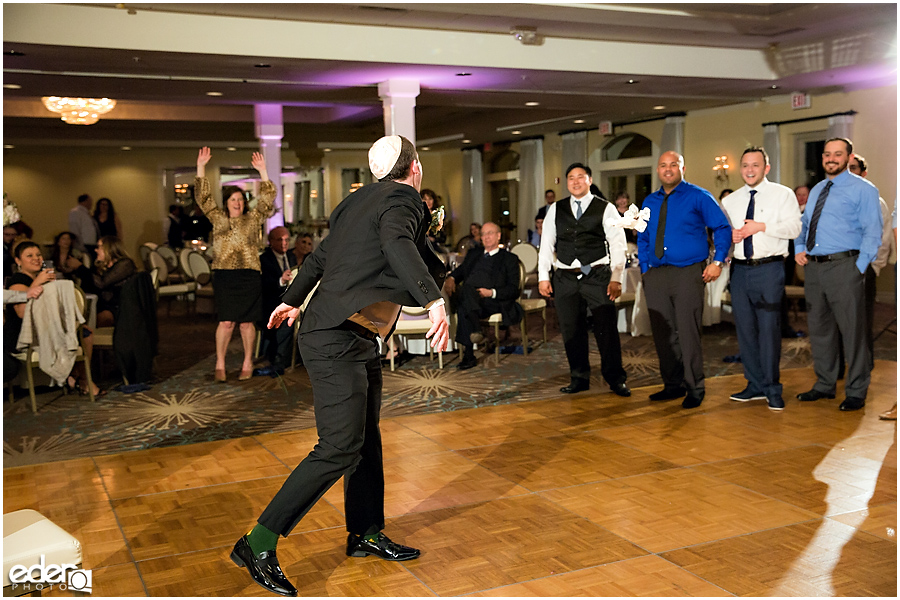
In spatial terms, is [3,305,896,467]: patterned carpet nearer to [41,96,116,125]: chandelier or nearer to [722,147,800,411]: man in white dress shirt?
[722,147,800,411]: man in white dress shirt

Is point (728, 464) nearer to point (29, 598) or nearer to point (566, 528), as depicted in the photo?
point (566, 528)

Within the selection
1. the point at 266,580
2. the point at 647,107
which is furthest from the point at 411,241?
the point at 647,107

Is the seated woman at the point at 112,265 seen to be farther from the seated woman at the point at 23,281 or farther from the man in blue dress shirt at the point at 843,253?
the man in blue dress shirt at the point at 843,253

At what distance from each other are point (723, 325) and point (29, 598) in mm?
7562

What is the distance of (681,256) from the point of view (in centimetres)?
520

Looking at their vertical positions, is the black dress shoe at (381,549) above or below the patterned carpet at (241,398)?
below

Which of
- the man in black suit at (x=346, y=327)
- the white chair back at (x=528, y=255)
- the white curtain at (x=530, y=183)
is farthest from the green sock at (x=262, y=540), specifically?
the white curtain at (x=530, y=183)

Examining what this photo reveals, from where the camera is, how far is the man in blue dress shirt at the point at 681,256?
202 inches

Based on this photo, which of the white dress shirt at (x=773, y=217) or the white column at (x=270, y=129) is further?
the white column at (x=270, y=129)

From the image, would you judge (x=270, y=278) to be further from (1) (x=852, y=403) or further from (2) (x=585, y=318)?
(1) (x=852, y=403)

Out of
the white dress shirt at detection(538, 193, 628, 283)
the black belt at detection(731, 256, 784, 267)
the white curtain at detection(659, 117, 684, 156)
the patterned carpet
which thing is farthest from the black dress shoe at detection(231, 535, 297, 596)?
the white curtain at detection(659, 117, 684, 156)

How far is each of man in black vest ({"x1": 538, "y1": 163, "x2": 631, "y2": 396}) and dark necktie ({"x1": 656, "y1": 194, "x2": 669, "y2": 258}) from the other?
236 mm

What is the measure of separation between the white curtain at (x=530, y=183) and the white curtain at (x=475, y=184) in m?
2.20

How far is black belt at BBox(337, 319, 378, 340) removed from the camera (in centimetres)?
271
